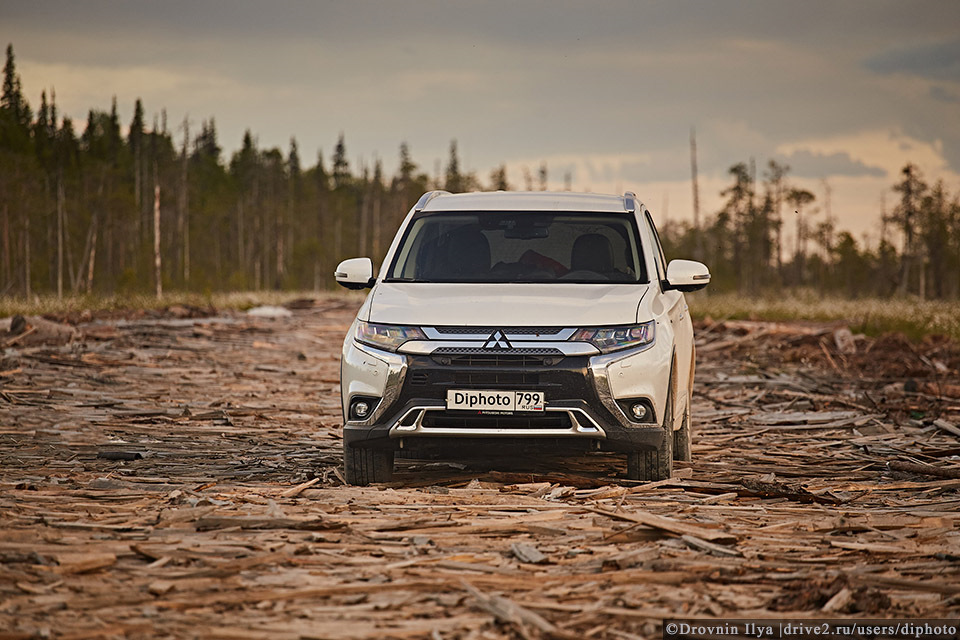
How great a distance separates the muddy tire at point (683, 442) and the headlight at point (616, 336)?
1.48 meters

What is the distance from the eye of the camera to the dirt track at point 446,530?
4.14 meters

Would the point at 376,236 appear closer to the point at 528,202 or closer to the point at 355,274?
the point at 528,202

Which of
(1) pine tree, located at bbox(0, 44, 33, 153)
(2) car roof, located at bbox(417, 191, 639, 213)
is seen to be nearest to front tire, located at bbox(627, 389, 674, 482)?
(2) car roof, located at bbox(417, 191, 639, 213)

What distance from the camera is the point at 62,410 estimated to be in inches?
420

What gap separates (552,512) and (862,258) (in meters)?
97.7

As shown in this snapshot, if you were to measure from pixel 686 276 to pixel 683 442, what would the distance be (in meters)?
1.37

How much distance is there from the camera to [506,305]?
678 cm

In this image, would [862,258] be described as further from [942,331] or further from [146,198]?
[942,331]

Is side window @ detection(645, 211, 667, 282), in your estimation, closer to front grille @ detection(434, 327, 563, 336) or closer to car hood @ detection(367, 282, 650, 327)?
car hood @ detection(367, 282, 650, 327)

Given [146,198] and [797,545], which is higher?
[146,198]

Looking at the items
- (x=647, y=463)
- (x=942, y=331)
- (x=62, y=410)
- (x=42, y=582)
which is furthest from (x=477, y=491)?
(x=942, y=331)

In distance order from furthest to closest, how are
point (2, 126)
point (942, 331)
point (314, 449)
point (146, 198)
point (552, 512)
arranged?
point (146, 198) → point (2, 126) → point (942, 331) → point (314, 449) → point (552, 512)

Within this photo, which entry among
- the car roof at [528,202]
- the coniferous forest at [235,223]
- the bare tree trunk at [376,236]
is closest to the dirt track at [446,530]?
the car roof at [528,202]

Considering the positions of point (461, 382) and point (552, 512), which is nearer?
point (552, 512)
